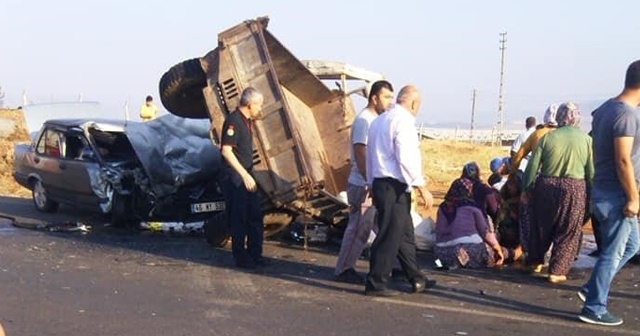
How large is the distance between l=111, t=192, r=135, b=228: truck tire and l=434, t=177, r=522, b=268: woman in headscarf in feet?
15.6

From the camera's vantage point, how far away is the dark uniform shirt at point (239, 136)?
877 cm

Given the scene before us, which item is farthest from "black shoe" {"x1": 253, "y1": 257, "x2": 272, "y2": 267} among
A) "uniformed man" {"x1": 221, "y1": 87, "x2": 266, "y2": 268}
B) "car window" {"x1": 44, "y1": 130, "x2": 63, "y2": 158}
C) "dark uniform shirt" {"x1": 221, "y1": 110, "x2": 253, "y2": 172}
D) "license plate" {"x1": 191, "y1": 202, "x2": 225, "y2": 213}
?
"car window" {"x1": 44, "y1": 130, "x2": 63, "y2": 158}

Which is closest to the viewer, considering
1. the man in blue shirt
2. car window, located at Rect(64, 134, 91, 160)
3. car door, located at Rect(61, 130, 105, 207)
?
the man in blue shirt

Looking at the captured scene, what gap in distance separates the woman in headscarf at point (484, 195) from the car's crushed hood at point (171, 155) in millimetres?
3652

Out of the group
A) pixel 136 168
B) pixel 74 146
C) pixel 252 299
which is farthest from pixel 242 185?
pixel 74 146

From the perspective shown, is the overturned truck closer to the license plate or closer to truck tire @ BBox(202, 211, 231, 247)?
truck tire @ BBox(202, 211, 231, 247)

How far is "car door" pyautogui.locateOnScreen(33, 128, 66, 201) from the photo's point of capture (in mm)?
13242

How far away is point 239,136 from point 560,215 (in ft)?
10.6

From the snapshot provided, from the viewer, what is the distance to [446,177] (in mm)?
26516

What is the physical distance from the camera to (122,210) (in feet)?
39.2

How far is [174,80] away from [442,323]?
214 inches

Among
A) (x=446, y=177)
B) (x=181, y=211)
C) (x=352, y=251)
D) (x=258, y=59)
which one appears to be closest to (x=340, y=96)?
(x=258, y=59)

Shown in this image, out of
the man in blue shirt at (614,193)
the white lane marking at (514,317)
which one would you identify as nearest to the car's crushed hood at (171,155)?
the white lane marking at (514,317)

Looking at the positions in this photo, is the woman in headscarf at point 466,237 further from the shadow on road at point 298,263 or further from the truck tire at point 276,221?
the truck tire at point 276,221
